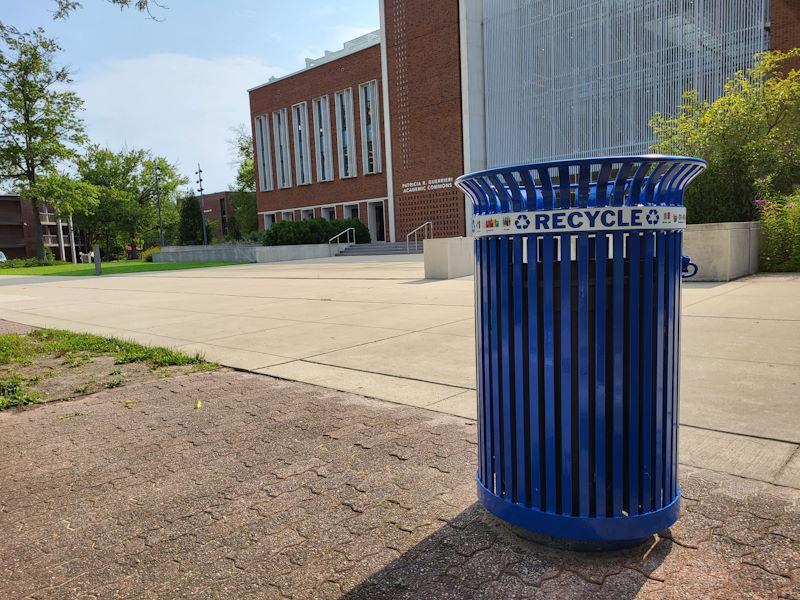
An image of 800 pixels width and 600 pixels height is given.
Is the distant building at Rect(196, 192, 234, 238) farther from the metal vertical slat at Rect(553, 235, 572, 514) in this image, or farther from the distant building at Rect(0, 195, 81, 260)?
the metal vertical slat at Rect(553, 235, 572, 514)

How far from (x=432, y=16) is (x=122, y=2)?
3313 cm

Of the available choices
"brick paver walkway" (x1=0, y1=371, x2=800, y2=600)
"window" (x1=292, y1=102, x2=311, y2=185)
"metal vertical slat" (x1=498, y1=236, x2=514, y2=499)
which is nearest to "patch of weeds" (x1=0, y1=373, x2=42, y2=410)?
"brick paver walkway" (x1=0, y1=371, x2=800, y2=600)

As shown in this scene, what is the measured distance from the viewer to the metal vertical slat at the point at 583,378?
205 cm

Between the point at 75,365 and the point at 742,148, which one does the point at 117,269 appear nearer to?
the point at 75,365

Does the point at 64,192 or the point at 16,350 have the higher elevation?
the point at 64,192

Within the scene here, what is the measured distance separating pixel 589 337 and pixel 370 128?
41.3 metres

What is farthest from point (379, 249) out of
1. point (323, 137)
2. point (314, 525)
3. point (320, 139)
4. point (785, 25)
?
point (314, 525)

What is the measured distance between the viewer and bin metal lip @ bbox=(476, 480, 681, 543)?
2135mm

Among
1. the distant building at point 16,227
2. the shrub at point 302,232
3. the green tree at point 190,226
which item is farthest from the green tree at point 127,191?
the shrub at point 302,232

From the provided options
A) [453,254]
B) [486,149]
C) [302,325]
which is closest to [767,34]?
[486,149]

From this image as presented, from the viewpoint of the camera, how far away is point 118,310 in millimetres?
11430

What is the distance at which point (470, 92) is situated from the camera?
34.6m

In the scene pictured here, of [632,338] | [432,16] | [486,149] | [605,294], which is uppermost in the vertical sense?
[432,16]

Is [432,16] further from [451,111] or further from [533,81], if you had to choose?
[533,81]
